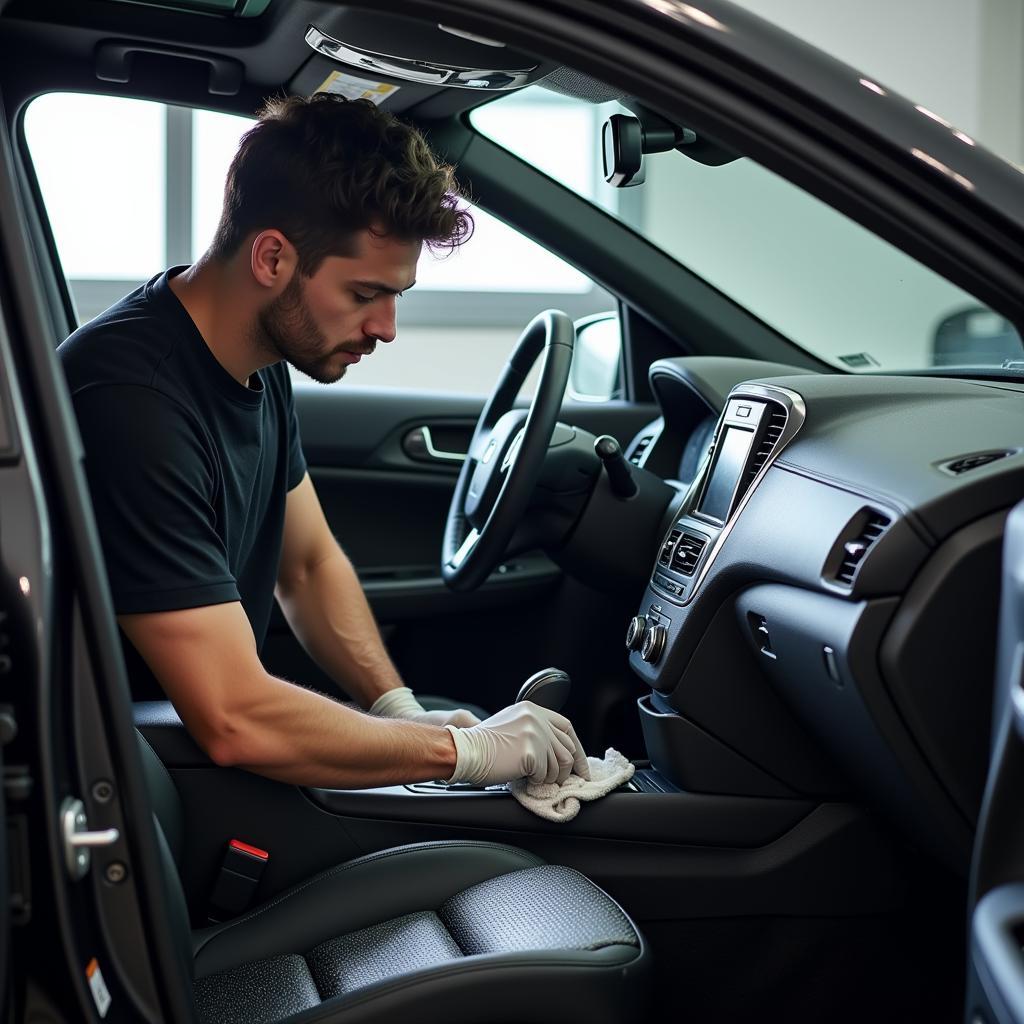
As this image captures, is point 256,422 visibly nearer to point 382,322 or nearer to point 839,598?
point 382,322

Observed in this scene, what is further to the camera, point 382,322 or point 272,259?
point 382,322

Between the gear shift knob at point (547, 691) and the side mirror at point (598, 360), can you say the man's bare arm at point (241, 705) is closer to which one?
the gear shift knob at point (547, 691)

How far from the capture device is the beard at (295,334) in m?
1.40

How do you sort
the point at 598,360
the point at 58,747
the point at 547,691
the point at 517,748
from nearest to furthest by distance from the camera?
the point at 58,747, the point at 517,748, the point at 547,691, the point at 598,360

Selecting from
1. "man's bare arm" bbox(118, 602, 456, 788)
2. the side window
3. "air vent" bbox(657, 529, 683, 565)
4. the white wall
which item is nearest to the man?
"man's bare arm" bbox(118, 602, 456, 788)

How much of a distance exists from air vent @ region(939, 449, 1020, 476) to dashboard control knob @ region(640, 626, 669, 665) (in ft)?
1.58

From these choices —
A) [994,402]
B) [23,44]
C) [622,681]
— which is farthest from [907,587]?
[23,44]

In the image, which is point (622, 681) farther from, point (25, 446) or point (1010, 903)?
point (25, 446)

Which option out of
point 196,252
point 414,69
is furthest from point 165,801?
point 196,252

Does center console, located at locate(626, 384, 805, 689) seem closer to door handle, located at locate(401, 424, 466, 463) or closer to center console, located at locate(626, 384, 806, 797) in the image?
center console, located at locate(626, 384, 806, 797)

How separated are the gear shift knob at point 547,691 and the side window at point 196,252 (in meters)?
2.76

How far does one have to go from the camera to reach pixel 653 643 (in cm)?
152

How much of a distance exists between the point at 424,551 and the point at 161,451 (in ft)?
3.90

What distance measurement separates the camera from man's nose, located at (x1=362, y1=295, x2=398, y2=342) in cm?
148
